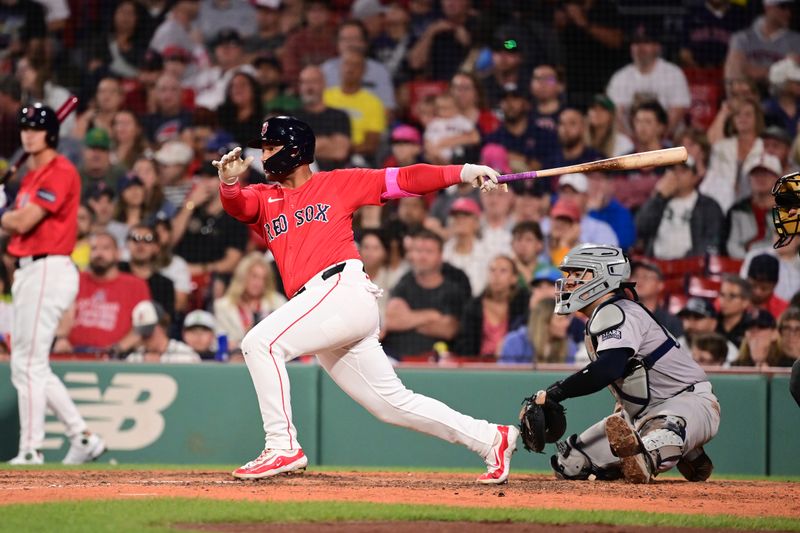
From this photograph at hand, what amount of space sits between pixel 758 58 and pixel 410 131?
11.3 ft

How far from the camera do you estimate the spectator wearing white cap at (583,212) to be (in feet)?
34.0

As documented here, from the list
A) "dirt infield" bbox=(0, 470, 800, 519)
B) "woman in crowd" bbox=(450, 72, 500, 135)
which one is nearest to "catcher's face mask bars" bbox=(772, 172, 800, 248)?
"dirt infield" bbox=(0, 470, 800, 519)

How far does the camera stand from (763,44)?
11516 millimetres

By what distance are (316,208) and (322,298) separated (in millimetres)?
498

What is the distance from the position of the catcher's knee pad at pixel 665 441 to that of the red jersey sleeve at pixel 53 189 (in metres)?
4.08

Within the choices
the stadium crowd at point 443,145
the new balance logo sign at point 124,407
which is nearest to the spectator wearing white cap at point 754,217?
the stadium crowd at point 443,145

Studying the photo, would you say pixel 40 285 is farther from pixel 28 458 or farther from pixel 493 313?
pixel 493 313

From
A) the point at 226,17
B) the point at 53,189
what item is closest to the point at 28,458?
the point at 53,189

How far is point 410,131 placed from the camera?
1127 cm

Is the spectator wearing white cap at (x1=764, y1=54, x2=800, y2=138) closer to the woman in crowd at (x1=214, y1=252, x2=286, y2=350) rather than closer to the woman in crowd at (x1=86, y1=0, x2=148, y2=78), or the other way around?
the woman in crowd at (x1=214, y1=252, x2=286, y2=350)

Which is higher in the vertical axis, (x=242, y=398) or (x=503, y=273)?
(x=503, y=273)

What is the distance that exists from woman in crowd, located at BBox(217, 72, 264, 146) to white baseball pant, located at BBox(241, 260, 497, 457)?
241 inches

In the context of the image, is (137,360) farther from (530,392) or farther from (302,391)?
(530,392)

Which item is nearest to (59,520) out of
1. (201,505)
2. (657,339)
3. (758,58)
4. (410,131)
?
(201,505)
